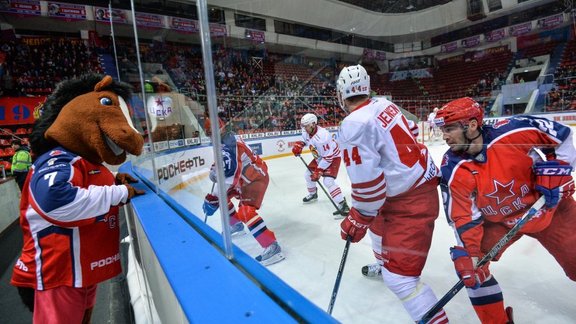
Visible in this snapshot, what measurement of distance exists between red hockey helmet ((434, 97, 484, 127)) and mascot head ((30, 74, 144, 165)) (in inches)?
37.0

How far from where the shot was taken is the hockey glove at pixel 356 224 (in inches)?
48.3

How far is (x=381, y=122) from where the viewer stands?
106cm

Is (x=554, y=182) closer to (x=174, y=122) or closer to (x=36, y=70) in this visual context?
(x=174, y=122)

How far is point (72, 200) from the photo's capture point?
89 centimetres

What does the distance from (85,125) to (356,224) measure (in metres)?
1.02

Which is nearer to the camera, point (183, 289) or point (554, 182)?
point (183, 289)

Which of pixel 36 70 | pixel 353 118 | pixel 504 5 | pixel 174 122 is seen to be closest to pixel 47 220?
pixel 353 118

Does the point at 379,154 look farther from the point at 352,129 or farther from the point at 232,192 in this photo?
the point at 232,192

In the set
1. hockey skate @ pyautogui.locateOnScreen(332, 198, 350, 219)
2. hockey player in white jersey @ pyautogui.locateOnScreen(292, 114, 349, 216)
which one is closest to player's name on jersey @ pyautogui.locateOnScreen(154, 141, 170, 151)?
hockey player in white jersey @ pyautogui.locateOnScreen(292, 114, 349, 216)

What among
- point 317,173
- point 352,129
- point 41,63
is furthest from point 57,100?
point 41,63

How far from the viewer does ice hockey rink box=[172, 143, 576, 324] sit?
3.74 ft

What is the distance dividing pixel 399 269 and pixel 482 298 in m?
0.29

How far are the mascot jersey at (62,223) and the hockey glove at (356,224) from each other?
2.73 feet

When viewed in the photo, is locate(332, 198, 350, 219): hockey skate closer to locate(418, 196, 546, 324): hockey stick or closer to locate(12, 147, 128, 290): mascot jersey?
locate(418, 196, 546, 324): hockey stick
